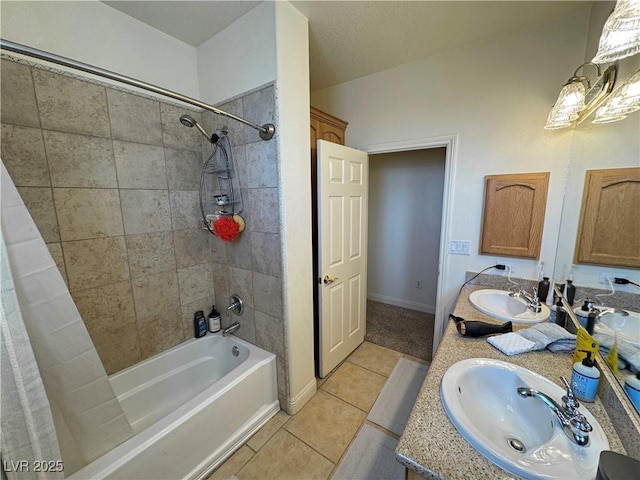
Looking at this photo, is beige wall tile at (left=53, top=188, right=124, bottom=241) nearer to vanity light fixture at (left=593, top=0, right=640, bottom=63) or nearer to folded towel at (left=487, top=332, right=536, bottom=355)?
folded towel at (left=487, top=332, right=536, bottom=355)

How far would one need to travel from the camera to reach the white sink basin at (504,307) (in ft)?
4.40

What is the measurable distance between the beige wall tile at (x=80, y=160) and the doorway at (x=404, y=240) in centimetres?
262

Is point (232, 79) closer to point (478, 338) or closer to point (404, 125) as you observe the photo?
point (404, 125)

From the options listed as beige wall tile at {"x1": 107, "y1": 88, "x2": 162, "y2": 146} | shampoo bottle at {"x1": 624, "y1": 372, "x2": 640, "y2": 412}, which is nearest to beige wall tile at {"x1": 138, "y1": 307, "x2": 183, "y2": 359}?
beige wall tile at {"x1": 107, "y1": 88, "x2": 162, "y2": 146}

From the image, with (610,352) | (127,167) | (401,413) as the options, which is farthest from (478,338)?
(127,167)

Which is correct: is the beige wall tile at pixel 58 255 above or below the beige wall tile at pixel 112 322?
above

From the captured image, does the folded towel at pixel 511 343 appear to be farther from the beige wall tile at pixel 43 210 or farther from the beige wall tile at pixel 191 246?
the beige wall tile at pixel 43 210

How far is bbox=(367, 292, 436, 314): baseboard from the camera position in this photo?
324cm

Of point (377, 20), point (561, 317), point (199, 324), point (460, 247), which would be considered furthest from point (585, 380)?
point (199, 324)

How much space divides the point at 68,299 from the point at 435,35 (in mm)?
2493

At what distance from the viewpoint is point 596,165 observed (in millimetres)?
1142

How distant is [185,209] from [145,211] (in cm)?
26

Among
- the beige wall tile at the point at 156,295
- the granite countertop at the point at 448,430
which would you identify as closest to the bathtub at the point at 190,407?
the beige wall tile at the point at 156,295

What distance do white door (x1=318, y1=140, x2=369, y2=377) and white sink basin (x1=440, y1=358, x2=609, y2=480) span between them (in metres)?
1.11
